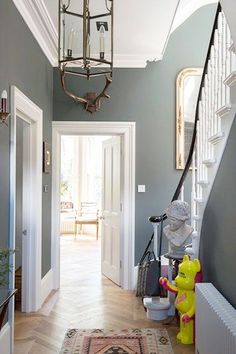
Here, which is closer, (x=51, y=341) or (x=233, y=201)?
(x=233, y=201)

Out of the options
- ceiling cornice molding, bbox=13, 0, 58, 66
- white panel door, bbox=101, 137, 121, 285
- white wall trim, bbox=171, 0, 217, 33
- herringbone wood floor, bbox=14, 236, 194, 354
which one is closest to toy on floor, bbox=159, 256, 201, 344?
herringbone wood floor, bbox=14, 236, 194, 354

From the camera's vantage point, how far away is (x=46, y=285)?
4.42 meters

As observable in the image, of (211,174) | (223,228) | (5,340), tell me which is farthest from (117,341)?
(211,174)

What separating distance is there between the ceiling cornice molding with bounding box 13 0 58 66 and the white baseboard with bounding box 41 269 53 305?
268cm

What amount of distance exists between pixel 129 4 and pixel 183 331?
3.07 meters

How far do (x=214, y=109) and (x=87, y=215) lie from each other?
701 cm

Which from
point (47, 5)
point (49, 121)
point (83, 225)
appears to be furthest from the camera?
point (83, 225)

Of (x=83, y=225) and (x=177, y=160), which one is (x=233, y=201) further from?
(x=83, y=225)

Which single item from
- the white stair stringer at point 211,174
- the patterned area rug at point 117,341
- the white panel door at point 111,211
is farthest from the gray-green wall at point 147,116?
the patterned area rug at point 117,341

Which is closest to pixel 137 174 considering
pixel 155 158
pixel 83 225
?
pixel 155 158

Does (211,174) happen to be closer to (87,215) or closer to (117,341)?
(117,341)

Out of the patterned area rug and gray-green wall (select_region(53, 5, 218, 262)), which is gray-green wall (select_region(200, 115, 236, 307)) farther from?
gray-green wall (select_region(53, 5, 218, 262))

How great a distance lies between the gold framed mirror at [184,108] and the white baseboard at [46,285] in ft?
7.10

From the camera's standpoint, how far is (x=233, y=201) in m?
2.42
